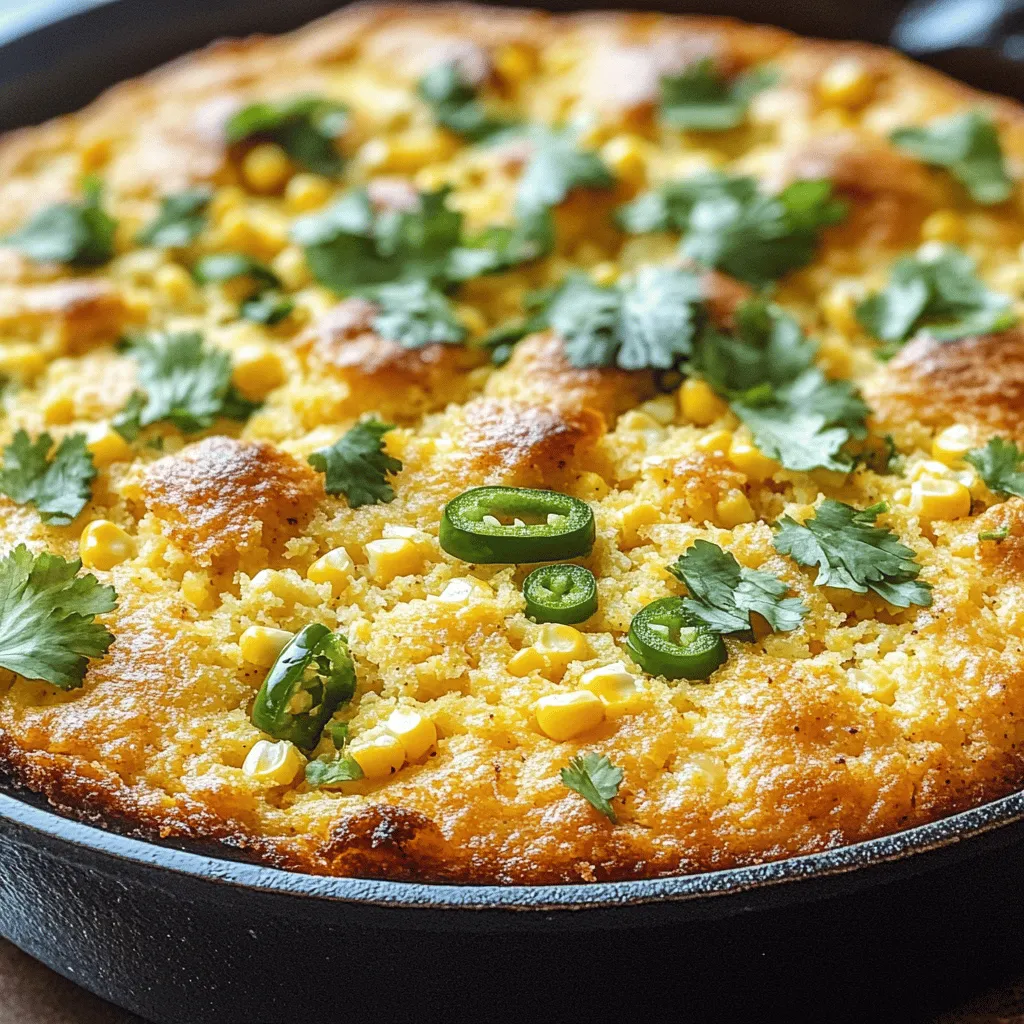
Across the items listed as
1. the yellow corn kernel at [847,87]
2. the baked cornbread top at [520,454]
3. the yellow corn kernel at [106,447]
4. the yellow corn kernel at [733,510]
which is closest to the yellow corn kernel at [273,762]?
the baked cornbread top at [520,454]

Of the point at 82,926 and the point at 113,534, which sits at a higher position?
the point at 113,534

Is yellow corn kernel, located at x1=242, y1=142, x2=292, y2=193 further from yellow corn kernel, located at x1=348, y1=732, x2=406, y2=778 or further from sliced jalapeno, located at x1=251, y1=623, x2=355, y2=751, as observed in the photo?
yellow corn kernel, located at x1=348, y1=732, x2=406, y2=778

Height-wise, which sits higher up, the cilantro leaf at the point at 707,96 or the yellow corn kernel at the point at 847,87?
the cilantro leaf at the point at 707,96

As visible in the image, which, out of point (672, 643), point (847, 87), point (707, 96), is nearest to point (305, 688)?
point (672, 643)

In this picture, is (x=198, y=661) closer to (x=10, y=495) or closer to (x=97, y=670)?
(x=97, y=670)

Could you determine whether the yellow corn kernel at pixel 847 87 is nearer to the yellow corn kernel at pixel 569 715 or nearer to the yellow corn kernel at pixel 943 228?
the yellow corn kernel at pixel 943 228

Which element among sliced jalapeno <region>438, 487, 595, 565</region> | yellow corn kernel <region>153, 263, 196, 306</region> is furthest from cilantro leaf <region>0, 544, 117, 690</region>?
yellow corn kernel <region>153, 263, 196, 306</region>

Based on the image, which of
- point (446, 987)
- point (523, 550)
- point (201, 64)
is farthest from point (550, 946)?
point (201, 64)
